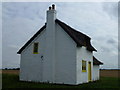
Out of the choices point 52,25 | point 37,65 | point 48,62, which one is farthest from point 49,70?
point 52,25

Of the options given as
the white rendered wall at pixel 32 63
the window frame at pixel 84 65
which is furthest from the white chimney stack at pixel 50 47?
the window frame at pixel 84 65

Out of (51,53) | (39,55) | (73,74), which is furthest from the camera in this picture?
(39,55)

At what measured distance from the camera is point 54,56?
19.5m

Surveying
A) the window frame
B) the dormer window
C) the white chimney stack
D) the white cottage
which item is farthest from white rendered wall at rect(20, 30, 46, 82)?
the window frame

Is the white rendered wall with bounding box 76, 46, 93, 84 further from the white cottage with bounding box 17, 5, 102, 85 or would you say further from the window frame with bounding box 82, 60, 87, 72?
the window frame with bounding box 82, 60, 87, 72

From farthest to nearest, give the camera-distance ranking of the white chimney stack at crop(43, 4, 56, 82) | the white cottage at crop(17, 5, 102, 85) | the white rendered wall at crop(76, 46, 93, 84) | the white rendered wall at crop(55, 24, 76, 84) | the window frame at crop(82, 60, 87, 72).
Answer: the window frame at crop(82, 60, 87, 72) < the white chimney stack at crop(43, 4, 56, 82) < the white rendered wall at crop(76, 46, 93, 84) < the white cottage at crop(17, 5, 102, 85) < the white rendered wall at crop(55, 24, 76, 84)

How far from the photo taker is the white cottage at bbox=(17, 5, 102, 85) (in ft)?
61.1

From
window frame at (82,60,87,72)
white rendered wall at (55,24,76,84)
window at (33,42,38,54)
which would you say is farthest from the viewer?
window at (33,42,38,54)

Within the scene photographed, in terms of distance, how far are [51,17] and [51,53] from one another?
3.82m

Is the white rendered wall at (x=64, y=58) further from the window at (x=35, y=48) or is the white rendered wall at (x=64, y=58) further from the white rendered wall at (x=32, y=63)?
the window at (x=35, y=48)

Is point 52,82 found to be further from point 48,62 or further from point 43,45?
point 43,45

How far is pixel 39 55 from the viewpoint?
68.3ft

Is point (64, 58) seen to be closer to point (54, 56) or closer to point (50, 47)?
point (54, 56)

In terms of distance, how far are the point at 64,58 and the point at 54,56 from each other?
1129 millimetres
